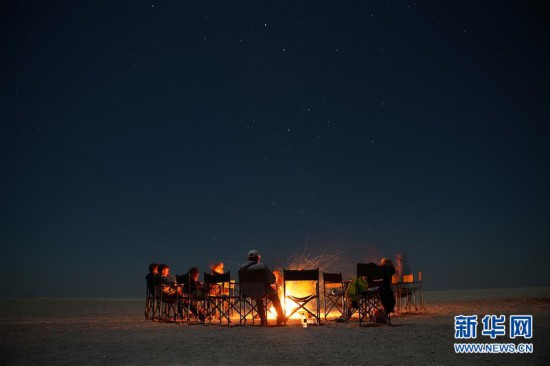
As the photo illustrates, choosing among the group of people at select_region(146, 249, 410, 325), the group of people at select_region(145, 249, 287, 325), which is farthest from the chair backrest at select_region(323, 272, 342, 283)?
the group of people at select_region(145, 249, 287, 325)

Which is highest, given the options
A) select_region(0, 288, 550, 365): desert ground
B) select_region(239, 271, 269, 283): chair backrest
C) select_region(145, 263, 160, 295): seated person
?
select_region(239, 271, 269, 283): chair backrest

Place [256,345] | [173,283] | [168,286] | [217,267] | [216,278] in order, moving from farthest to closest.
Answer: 1. [217,267]
2. [173,283]
3. [168,286]
4. [216,278]
5. [256,345]

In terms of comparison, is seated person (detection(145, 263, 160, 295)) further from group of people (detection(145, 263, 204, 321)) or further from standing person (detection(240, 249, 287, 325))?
standing person (detection(240, 249, 287, 325))

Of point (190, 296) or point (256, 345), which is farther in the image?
point (190, 296)

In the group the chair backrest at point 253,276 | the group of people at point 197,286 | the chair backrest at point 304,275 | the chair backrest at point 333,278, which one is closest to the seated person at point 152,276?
the group of people at point 197,286

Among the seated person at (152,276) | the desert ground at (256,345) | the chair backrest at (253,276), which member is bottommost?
the desert ground at (256,345)

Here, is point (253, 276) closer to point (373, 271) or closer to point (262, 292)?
point (262, 292)

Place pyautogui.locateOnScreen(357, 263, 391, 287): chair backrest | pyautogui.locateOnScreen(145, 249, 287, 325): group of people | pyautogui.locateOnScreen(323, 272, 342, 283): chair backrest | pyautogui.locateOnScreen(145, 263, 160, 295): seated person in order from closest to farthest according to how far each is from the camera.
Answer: pyautogui.locateOnScreen(357, 263, 391, 287): chair backrest → pyautogui.locateOnScreen(145, 249, 287, 325): group of people → pyautogui.locateOnScreen(323, 272, 342, 283): chair backrest → pyautogui.locateOnScreen(145, 263, 160, 295): seated person

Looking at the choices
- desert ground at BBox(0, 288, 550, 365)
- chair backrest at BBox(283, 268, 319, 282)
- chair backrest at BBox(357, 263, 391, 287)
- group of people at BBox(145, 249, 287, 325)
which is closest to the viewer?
desert ground at BBox(0, 288, 550, 365)

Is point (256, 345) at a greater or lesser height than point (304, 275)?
lesser

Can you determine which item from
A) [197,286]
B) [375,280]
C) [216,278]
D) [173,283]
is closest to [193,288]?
[197,286]

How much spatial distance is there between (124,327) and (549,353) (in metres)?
6.62

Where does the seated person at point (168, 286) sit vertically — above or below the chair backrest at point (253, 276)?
below

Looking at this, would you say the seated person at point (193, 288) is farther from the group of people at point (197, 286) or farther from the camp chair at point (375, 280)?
the camp chair at point (375, 280)
